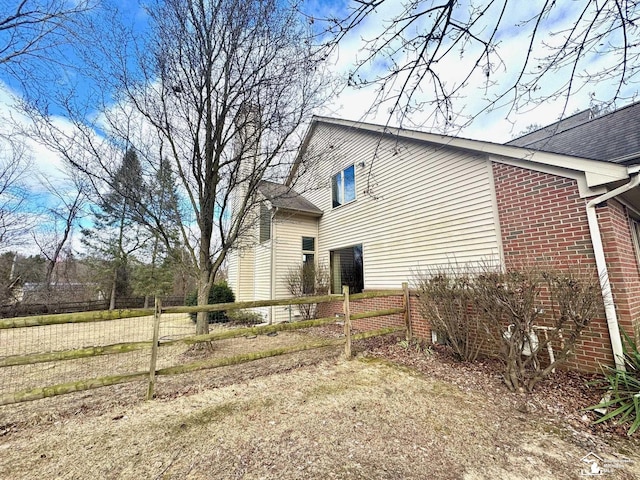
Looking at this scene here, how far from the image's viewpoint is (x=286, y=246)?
9406mm

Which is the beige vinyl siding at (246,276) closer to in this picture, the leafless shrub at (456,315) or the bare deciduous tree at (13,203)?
the bare deciduous tree at (13,203)

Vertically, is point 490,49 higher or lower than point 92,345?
higher

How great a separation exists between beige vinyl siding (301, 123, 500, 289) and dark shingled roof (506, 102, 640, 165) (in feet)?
4.89

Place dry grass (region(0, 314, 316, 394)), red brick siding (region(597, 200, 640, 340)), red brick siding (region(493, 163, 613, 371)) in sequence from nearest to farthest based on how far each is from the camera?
red brick siding (region(597, 200, 640, 340)) → red brick siding (region(493, 163, 613, 371)) → dry grass (region(0, 314, 316, 394))

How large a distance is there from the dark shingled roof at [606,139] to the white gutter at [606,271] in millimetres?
956

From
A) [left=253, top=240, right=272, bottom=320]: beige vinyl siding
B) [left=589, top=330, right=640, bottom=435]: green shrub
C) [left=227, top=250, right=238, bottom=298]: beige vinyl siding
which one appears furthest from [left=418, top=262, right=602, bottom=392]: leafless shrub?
[left=227, top=250, right=238, bottom=298]: beige vinyl siding

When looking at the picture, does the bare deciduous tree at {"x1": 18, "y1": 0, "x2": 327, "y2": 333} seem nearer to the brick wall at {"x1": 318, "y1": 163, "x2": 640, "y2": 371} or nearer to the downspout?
the downspout

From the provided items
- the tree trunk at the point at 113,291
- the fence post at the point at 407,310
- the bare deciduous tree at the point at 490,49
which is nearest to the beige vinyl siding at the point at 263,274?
the fence post at the point at 407,310

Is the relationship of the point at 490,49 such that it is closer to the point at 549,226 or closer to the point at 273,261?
the point at 549,226

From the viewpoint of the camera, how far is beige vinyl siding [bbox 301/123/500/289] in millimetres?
5090

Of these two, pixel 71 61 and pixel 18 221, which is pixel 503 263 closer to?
pixel 71 61

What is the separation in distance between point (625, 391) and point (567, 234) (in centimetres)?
207

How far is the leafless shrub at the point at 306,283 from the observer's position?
8.86 meters

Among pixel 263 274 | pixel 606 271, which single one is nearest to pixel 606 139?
pixel 606 271
